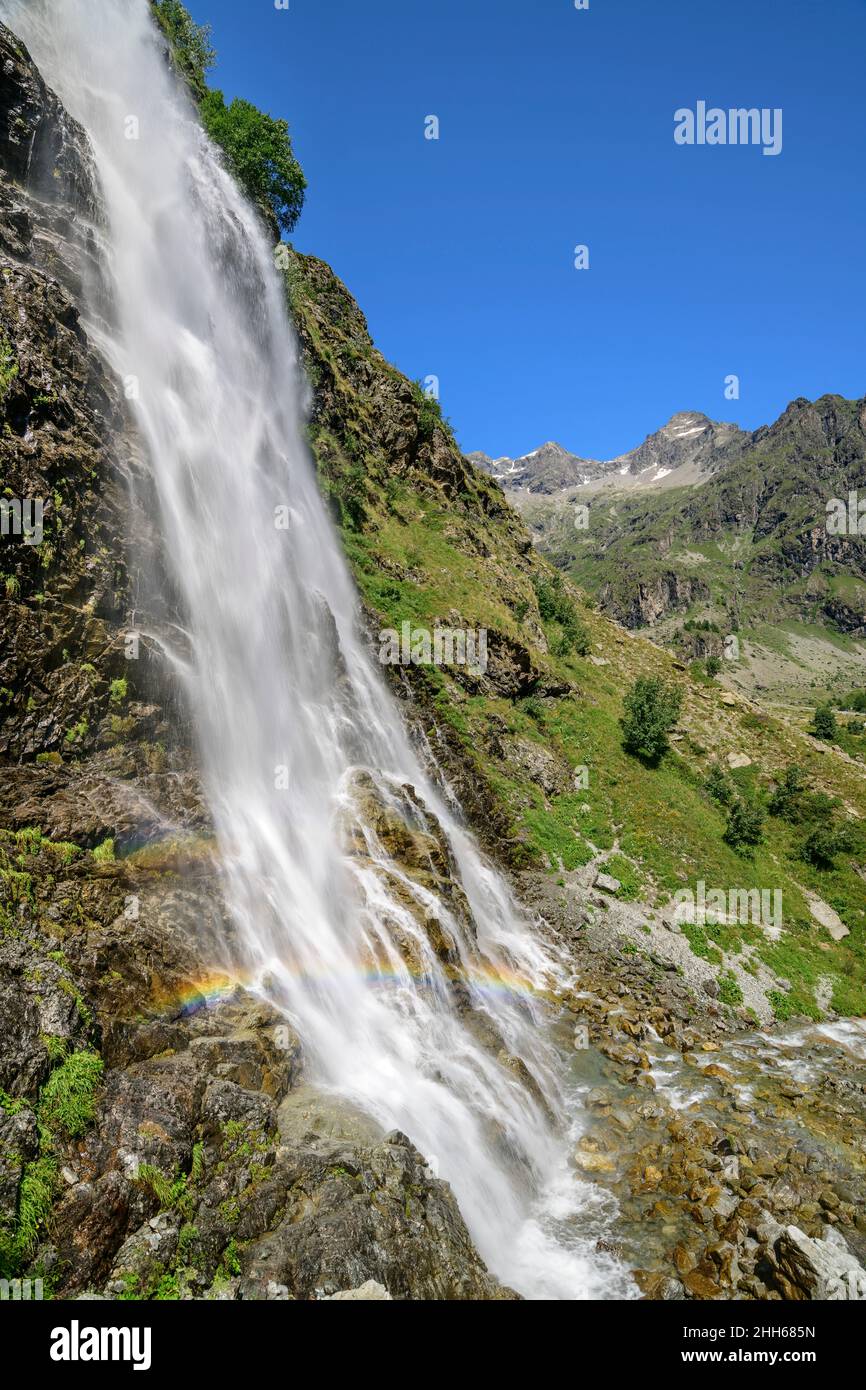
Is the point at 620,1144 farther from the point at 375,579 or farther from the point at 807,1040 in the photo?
the point at 375,579

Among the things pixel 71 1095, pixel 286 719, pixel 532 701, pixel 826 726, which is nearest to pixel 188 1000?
pixel 71 1095

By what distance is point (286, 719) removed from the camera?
883 inches

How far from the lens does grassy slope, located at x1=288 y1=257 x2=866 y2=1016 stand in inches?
1157

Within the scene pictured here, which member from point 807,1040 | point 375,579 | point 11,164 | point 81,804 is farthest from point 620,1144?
point 11,164

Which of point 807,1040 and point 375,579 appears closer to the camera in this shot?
point 807,1040

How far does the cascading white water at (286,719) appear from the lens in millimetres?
13984

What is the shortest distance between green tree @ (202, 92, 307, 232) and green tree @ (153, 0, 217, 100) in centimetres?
189

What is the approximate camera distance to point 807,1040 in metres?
22.9

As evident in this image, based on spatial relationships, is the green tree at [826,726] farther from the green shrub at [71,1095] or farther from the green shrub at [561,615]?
the green shrub at [71,1095]

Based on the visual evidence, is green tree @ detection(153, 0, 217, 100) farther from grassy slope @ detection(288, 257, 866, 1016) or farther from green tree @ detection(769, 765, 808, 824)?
green tree @ detection(769, 765, 808, 824)

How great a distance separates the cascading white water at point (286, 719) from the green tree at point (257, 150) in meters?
2.58

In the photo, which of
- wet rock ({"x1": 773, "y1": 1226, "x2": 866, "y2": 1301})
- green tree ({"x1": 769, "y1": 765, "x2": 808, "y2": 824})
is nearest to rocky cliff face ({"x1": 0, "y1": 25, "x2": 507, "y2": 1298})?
wet rock ({"x1": 773, "y1": 1226, "x2": 866, "y2": 1301})

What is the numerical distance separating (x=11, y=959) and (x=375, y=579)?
28514 millimetres

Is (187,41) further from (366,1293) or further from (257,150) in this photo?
(366,1293)
